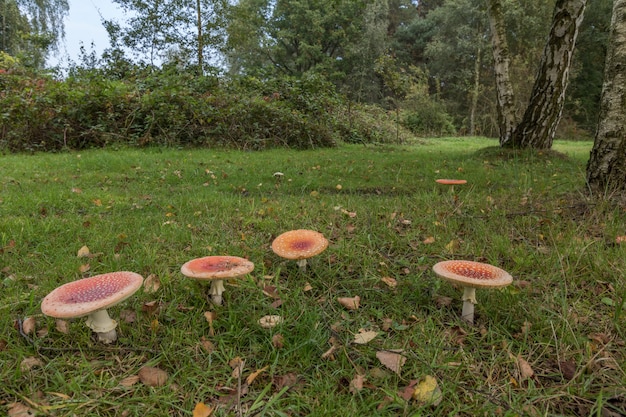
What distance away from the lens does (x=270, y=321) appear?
1.93 metres

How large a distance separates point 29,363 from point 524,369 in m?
2.35

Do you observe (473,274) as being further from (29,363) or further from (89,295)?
(29,363)

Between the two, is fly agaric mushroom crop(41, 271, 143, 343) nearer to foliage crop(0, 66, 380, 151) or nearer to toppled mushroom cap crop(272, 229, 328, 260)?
toppled mushroom cap crop(272, 229, 328, 260)

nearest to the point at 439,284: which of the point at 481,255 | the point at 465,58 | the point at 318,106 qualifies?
the point at 481,255

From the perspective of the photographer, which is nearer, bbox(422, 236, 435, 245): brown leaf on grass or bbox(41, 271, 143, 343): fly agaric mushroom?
bbox(41, 271, 143, 343): fly agaric mushroom

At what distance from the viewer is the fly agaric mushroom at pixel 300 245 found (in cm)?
222

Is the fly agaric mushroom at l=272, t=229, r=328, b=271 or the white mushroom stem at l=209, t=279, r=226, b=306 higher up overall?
the fly agaric mushroom at l=272, t=229, r=328, b=271

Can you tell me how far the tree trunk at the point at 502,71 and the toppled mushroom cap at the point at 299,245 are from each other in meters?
6.50

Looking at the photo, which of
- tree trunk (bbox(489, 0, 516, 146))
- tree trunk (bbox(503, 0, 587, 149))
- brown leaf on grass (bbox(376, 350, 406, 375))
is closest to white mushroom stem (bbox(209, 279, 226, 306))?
brown leaf on grass (bbox(376, 350, 406, 375))

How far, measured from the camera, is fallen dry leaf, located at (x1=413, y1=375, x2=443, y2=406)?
4.88ft

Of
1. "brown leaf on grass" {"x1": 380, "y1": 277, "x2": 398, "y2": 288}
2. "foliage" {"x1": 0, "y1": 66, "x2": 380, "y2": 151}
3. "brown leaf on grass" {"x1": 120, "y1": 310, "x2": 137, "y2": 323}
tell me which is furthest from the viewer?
"foliage" {"x1": 0, "y1": 66, "x2": 380, "y2": 151}

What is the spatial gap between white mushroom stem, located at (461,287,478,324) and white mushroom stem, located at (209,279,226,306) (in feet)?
4.63

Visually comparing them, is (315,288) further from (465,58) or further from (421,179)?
(465,58)

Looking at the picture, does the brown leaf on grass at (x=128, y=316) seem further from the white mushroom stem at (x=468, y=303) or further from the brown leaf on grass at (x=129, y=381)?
the white mushroom stem at (x=468, y=303)
